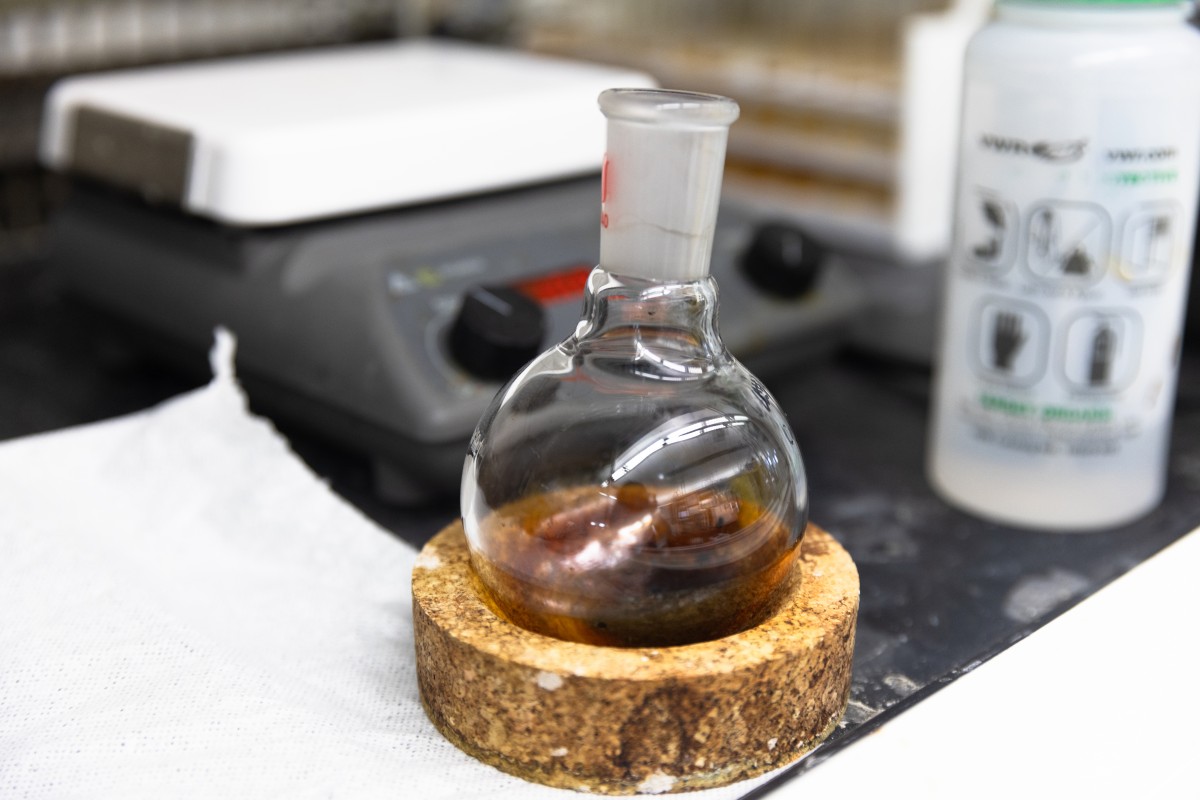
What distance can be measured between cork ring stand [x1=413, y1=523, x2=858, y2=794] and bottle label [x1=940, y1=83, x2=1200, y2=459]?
0.87 ft

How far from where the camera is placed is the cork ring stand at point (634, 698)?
1.29 feet

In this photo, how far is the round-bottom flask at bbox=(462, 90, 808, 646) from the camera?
1.32 ft

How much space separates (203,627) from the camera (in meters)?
→ 0.50

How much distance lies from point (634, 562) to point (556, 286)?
1.05 feet

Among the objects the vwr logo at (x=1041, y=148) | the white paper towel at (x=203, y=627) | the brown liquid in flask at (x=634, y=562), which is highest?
the vwr logo at (x=1041, y=148)

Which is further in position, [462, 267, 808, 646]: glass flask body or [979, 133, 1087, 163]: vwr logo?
[979, 133, 1087, 163]: vwr logo

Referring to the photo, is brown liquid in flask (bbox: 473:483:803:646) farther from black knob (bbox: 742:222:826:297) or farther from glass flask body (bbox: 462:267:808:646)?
black knob (bbox: 742:222:826:297)

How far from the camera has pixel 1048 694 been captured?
1.46 feet

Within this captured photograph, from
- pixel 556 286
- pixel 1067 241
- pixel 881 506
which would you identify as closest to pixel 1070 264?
pixel 1067 241

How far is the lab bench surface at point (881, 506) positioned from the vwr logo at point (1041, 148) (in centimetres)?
20

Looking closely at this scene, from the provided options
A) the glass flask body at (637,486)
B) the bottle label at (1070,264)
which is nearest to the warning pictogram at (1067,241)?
the bottle label at (1070,264)

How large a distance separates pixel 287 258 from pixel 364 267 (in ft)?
0.17

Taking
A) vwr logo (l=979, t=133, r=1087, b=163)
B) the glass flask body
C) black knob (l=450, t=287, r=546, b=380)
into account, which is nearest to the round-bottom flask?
the glass flask body

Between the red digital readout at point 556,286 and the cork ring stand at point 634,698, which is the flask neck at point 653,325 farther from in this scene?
the red digital readout at point 556,286
